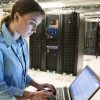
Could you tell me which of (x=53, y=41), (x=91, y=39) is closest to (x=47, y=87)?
(x=53, y=41)

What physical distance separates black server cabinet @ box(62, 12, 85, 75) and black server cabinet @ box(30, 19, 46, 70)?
32.9 inches

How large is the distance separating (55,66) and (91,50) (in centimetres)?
621

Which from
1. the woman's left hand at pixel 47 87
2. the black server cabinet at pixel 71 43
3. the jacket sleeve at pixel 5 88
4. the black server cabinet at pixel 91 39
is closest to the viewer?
the jacket sleeve at pixel 5 88

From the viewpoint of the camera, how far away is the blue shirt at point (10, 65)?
126 cm

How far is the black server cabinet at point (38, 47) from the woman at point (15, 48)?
18.8 ft

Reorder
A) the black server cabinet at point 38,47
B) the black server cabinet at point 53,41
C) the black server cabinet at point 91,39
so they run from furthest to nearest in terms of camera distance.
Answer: the black server cabinet at point 91,39
the black server cabinet at point 38,47
the black server cabinet at point 53,41

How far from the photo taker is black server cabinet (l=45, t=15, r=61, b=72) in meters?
6.82

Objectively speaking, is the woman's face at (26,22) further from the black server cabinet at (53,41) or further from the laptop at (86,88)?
the black server cabinet at (53,41)

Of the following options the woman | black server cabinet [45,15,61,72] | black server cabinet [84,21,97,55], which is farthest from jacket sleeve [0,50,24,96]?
black server cabinet [84,21,97,55]

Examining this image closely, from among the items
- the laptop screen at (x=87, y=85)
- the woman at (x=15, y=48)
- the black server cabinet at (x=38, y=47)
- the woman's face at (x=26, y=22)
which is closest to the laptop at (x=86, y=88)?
the laptop screen at (x=87, y=85)

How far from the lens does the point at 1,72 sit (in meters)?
1.25

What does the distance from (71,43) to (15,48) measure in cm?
531

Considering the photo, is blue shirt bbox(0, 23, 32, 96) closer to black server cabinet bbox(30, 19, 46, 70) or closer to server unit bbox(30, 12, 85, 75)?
server unit bbox(30, 12, 85, 75)

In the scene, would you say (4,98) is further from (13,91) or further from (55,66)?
(55,66)
